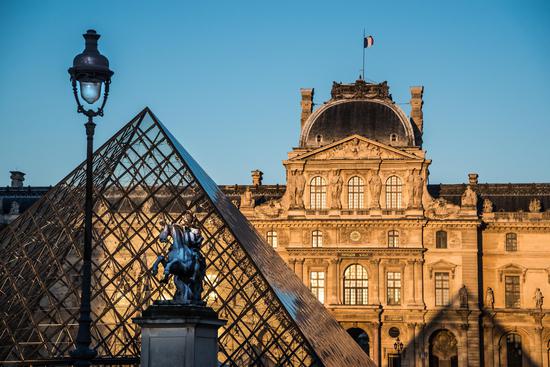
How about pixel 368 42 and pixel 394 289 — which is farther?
pixel 368 42

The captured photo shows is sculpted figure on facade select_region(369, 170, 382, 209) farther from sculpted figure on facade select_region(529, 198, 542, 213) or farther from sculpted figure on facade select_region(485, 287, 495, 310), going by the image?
sculpted figure on facade select_region(529, 198, 542, 213)

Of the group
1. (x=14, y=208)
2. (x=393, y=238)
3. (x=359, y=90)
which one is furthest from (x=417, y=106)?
(x=14, y=208)

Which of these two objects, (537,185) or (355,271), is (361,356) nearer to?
(355,271)

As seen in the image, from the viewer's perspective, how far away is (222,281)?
30.7m

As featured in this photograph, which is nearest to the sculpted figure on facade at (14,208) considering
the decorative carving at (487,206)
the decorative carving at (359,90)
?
the decorative carving at (359,90)

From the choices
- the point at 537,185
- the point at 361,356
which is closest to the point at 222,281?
the point at 361,356

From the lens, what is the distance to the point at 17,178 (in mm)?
77500

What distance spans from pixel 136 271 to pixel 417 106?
4101cm

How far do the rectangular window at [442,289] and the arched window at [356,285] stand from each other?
3.61 metres

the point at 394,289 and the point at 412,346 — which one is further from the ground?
the point at 394,289

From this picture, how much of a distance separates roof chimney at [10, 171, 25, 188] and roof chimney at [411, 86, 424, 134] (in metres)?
24.8

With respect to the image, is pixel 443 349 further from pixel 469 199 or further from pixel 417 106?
pixel 417 106

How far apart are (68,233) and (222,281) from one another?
4.39 metres

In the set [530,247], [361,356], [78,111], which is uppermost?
[530,247]
